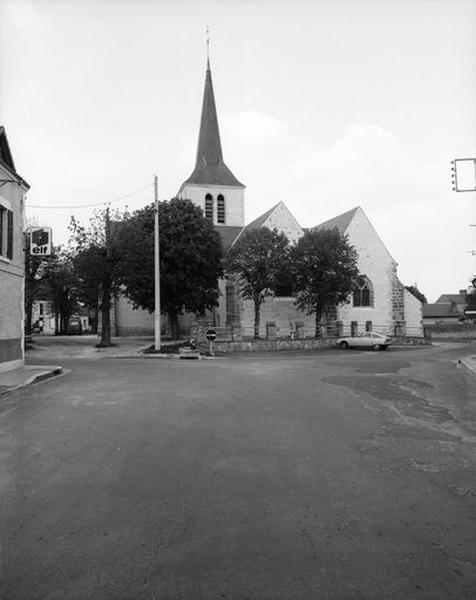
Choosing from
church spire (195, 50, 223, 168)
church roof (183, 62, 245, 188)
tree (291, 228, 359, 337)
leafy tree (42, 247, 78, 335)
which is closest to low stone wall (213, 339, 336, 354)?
tree (291, 228, 359, 337)

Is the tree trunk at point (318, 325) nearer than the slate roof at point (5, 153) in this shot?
No

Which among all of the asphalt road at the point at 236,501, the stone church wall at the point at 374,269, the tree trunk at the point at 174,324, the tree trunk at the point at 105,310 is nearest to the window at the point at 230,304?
the tree trunk at the point at 174,324

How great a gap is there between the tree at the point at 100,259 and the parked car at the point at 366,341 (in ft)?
49.5

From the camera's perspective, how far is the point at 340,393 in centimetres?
1127

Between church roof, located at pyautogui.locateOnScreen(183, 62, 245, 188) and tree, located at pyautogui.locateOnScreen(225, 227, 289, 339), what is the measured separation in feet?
69.8

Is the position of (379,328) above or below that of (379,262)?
below

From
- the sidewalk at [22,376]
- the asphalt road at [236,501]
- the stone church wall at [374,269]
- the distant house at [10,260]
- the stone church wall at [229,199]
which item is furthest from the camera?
the stone church wall at [229,199]

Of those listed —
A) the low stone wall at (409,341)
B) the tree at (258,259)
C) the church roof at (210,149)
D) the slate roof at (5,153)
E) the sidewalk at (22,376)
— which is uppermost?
the church roof at (210,149)

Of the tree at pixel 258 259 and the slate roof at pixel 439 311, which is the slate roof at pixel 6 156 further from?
the slate roof at pixel 439 311

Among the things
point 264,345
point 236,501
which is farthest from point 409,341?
point 236,501

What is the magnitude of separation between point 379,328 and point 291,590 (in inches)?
1623

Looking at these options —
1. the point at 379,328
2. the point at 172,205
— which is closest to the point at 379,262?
the point at 379,328

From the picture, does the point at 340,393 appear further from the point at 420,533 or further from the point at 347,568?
the point at 347,568

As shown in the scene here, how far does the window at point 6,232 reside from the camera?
16062 millimetres
